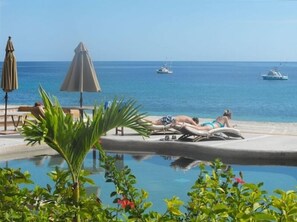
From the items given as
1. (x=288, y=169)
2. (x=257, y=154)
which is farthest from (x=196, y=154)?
(x=288, y=169)

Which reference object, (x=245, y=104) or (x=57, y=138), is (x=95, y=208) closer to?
(x=57, y=138)

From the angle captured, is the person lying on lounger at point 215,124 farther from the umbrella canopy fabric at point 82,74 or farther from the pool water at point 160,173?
the umbrella canopy fabric at point 82,74

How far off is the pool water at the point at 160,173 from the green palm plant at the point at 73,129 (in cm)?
474

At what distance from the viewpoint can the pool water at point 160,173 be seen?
26.6ft

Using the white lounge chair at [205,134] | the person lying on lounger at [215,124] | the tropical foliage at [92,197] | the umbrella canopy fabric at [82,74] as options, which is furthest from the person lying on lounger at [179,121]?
the tropical foliage at [92,197]

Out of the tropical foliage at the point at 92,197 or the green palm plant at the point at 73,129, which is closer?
the tropical foliage at the point at 92,197

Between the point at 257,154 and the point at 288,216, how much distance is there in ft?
28.9

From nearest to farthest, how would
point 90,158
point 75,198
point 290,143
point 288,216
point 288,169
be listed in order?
point 288,216 < point 75,198 < point 288,169 < point 90,158 < point 290,143

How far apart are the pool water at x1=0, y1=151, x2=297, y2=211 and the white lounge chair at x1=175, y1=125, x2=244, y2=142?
2.57 feet

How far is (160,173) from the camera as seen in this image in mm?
9539

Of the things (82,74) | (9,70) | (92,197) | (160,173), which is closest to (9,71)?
(9,70)

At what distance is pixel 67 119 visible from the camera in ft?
8.04

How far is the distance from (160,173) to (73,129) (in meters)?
7.14

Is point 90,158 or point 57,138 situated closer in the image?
point 57,138
